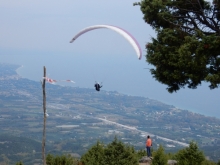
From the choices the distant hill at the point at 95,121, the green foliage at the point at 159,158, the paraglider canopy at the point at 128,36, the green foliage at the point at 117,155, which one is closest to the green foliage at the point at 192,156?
the green foliage at the point at 159,158

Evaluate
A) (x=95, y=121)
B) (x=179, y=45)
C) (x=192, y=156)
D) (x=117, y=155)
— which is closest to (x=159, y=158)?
(x=192, y=156)

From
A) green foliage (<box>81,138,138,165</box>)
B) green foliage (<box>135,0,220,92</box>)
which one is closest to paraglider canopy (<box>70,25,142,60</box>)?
green foliage (<box>135,0,220,92</box>)

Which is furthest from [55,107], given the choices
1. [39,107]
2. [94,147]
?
[94,147]

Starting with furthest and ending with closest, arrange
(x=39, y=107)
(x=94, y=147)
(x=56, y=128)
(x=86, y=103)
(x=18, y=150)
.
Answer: (x=86, y=103), (x=39, y=107), (x=56, y=128), (x=18, y=150), (x=94, y=147)

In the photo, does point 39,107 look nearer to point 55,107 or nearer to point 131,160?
point 55,107

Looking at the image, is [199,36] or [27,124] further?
[27,124]
